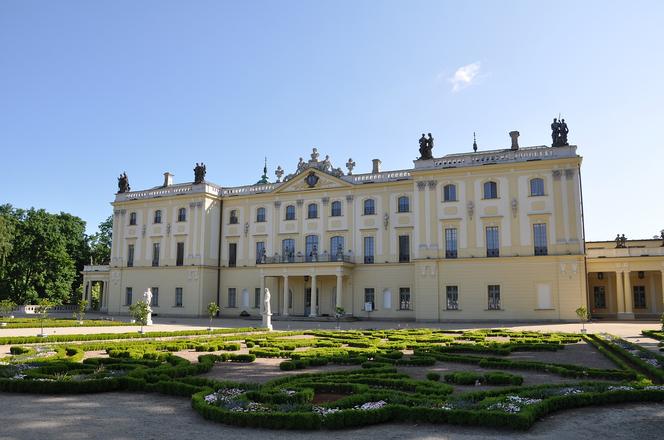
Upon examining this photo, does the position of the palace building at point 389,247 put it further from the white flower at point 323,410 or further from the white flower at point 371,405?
the white flower at point 323,410

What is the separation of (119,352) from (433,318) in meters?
25.9

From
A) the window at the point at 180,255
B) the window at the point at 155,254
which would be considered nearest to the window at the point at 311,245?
the window at the point at 180,255

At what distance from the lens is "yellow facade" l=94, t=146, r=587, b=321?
34938 mm

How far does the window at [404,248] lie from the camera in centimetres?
3978

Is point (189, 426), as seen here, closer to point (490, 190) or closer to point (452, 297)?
point (452, 297)

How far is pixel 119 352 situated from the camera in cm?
1377

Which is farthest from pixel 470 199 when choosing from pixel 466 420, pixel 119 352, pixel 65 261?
pixel 65 261

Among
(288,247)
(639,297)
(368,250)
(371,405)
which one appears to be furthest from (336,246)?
(371,405)

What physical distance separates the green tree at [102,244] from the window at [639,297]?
174 feet

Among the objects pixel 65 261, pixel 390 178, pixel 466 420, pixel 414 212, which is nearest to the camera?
pixel 466 420

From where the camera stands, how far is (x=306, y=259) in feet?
138

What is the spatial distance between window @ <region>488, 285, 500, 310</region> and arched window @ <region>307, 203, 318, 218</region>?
580 inches

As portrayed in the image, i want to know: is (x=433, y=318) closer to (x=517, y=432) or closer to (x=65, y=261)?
(x=517, y=432)

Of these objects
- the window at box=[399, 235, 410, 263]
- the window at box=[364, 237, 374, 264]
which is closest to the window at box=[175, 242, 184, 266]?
the window at box=[364, 237, 374, 264]
